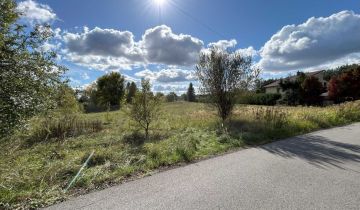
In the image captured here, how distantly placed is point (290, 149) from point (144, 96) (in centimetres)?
607

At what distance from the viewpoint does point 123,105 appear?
12.3 metres

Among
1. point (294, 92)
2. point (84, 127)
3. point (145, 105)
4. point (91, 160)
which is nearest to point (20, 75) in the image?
point (91, 160)

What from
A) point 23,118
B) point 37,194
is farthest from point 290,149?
point 23,118

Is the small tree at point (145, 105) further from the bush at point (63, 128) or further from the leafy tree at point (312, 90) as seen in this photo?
the leafy tree at point (312, 90)

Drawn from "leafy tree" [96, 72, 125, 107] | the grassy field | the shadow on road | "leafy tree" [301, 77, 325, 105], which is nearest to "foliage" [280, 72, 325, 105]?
"leafy tree" [301, 77, 325, 105]

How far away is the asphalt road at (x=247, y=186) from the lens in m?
4.24

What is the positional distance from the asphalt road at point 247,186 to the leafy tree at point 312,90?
3786 cm

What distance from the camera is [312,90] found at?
42.3 metres

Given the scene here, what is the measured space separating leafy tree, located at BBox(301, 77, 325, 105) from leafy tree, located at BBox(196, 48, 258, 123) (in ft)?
103

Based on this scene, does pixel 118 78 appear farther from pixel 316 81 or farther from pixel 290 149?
pixel 290 149

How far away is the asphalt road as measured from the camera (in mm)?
4238

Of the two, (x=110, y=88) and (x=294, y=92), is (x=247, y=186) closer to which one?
(x=294, y=92)

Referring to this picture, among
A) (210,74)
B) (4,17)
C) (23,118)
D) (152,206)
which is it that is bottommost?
(152,206)

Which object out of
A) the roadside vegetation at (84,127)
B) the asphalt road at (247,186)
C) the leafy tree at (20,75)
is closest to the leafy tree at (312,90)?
the roadside vegetation at (84,127)
